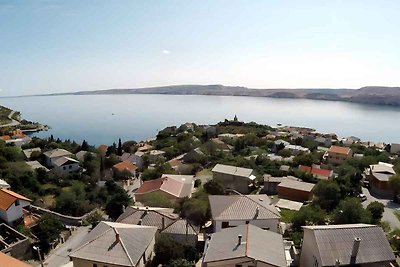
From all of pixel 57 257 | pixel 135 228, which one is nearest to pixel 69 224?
pixel 57 257

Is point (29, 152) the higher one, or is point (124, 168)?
point (29, 152)

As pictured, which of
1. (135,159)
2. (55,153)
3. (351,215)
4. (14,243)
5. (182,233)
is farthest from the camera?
(135,159)

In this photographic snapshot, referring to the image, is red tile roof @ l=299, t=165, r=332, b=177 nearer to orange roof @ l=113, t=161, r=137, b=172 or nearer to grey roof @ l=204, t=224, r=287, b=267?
orange roof @ l=113, t=161, r=137, b=172

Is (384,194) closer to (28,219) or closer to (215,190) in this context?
(215,190)

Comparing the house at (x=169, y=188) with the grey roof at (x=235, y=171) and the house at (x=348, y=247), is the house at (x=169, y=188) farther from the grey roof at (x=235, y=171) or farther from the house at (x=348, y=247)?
the house at (x=348, y=247)

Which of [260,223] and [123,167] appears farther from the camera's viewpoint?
[123,167]

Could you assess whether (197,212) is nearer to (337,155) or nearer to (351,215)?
(351,215)

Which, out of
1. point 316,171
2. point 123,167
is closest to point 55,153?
point 123,167
